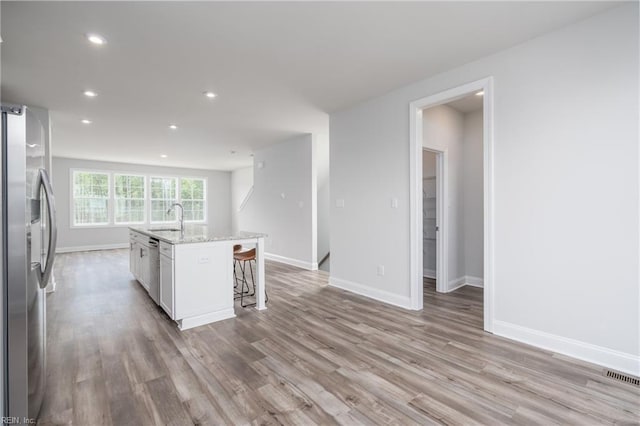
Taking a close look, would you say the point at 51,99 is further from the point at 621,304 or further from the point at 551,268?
the point at 621,304

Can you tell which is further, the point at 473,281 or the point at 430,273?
the point at 430,273

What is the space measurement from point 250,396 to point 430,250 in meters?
3.88

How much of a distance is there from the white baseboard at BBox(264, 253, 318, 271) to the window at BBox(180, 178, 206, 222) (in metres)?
4.79

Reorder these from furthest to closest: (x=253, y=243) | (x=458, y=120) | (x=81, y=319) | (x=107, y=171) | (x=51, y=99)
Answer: (x=107, y=171)
(x=458, y=120)
(x=51, y=99)
(x=253, y=243)
(x=81, y=319)

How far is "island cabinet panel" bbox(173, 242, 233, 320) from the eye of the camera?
2.90 m

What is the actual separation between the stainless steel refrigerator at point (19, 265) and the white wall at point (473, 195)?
4768mm

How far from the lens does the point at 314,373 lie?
2.13m

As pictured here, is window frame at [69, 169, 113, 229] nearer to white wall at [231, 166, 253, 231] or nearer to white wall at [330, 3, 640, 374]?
white wall at [231, 166, 253, 231]

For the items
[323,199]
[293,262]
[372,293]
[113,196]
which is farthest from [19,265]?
[113,196]

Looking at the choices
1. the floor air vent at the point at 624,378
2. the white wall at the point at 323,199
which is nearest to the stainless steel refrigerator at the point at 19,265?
the floor air vent at the point at 624,378

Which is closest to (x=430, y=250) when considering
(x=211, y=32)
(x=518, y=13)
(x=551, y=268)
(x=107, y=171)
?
(x=551, y=268)

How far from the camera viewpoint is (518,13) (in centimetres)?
220

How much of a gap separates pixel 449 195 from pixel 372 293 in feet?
5.98

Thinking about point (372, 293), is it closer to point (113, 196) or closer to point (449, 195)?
point (449, 195)
